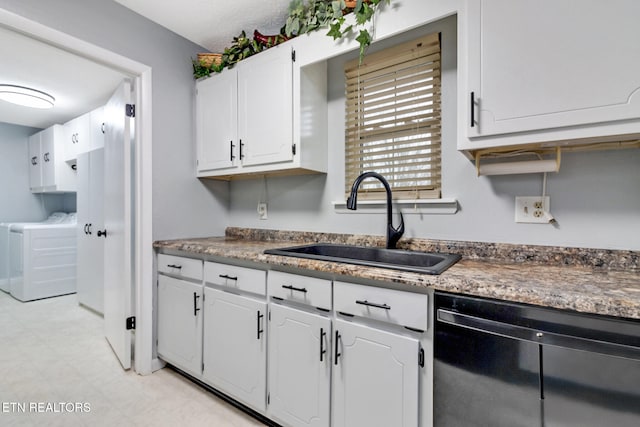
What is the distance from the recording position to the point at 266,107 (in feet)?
6.01

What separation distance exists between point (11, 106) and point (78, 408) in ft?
12.2

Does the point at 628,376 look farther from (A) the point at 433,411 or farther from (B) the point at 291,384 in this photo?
(B) the point at 291,384

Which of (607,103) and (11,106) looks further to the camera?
(11,106)

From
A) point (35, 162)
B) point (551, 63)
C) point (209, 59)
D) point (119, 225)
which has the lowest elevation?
point (119, 225)

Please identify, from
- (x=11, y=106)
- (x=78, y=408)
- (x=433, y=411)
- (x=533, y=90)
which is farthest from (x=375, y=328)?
(x=11, y=106)

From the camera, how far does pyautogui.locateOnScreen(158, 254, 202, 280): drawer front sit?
5.77ft

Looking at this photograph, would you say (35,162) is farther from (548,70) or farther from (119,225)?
(548,70)

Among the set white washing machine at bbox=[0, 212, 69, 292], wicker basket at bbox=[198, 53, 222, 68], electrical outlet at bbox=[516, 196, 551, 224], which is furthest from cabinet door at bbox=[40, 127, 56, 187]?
electrical outlet at bbox=[516, 196, 551, 224]

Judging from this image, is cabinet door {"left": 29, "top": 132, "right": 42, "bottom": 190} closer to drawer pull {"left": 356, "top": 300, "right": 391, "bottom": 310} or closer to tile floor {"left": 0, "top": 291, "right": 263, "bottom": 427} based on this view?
tile floor {"left": 0, "top": 291, "right": 263, "bottom": 427}

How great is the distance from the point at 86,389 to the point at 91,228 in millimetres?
1892

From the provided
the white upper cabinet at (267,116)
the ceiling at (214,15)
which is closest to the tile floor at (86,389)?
the white upper cabinet at (267,116)

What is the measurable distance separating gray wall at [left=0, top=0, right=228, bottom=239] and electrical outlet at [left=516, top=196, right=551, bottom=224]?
2.03 metres

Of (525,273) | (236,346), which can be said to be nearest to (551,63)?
(525,273)

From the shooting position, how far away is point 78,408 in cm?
163
